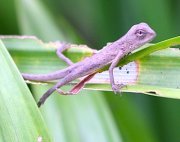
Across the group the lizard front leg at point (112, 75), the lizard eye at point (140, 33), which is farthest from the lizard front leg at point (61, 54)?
the lizard eye at point (140, 33)

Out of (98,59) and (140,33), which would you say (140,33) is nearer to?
(140,33)

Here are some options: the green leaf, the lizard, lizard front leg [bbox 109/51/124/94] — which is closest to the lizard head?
the lizard

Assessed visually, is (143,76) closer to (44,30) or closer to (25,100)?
(25,100)

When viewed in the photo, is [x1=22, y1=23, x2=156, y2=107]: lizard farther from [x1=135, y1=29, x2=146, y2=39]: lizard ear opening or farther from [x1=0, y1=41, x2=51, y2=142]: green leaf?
[x1=0, y1=41, x2=51, y2=142]: green leaf

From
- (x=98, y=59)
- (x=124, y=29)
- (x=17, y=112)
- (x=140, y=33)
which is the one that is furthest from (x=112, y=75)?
(x=124, y=29)

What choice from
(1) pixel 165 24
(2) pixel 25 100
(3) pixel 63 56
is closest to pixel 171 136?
(1) pixel 165 24

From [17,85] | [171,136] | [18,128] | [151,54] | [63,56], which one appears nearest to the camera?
[18,128]
